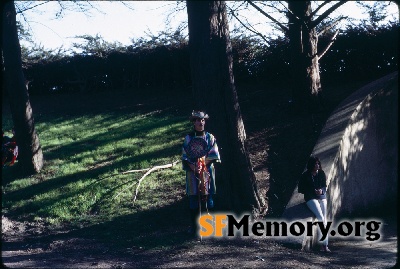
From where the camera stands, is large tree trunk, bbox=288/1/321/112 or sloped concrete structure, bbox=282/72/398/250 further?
large tree trunk, bbox=288/1/321/112

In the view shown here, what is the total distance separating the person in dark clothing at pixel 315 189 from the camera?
6.78 m

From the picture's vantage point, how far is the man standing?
6125 mm

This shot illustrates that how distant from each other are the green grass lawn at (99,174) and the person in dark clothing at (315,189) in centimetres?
235

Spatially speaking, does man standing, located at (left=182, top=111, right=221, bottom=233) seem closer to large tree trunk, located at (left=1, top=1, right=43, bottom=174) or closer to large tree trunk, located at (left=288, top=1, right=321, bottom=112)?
large tree trunk, located at (left=1, top=1, right=43, bottom=174)

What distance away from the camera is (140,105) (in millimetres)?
15555

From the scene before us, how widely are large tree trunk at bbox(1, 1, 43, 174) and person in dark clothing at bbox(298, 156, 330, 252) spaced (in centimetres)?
631

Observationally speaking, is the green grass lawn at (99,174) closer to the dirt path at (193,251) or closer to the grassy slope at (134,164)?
the grassy slope at (134,164)

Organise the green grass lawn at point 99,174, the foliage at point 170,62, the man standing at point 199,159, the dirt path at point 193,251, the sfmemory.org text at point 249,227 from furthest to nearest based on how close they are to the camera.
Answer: the foliage at point 170,62, the green grass lawn at point 99,174, the sfmemory.org text at point 249,227, the man standing at point 199,159, the dirt path at point 193,251

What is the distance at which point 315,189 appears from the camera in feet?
22.4

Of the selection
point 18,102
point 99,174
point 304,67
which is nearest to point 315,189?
point 99,174

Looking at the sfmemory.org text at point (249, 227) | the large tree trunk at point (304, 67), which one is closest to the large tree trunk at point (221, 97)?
the sfmemory.org text at point (249, 227)

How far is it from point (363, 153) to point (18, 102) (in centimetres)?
805

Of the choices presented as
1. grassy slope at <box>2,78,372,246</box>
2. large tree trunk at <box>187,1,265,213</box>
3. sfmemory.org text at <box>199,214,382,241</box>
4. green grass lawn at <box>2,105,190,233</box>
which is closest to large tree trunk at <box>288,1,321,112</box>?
grassy slope at <box>2,78,372,246</box>

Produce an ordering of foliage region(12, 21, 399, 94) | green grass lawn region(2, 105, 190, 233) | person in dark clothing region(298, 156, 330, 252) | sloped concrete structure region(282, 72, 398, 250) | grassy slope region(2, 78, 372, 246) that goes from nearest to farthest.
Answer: person in dark clothing region(298, 156, 330, 252) < grassy slope region(2, 78, 372, 246) < green grass lawn region(2, 105, 190, 233) < sloped concrete structure region(282, 72, 398, 250) < foliage region(12, 21, 399, 94)
